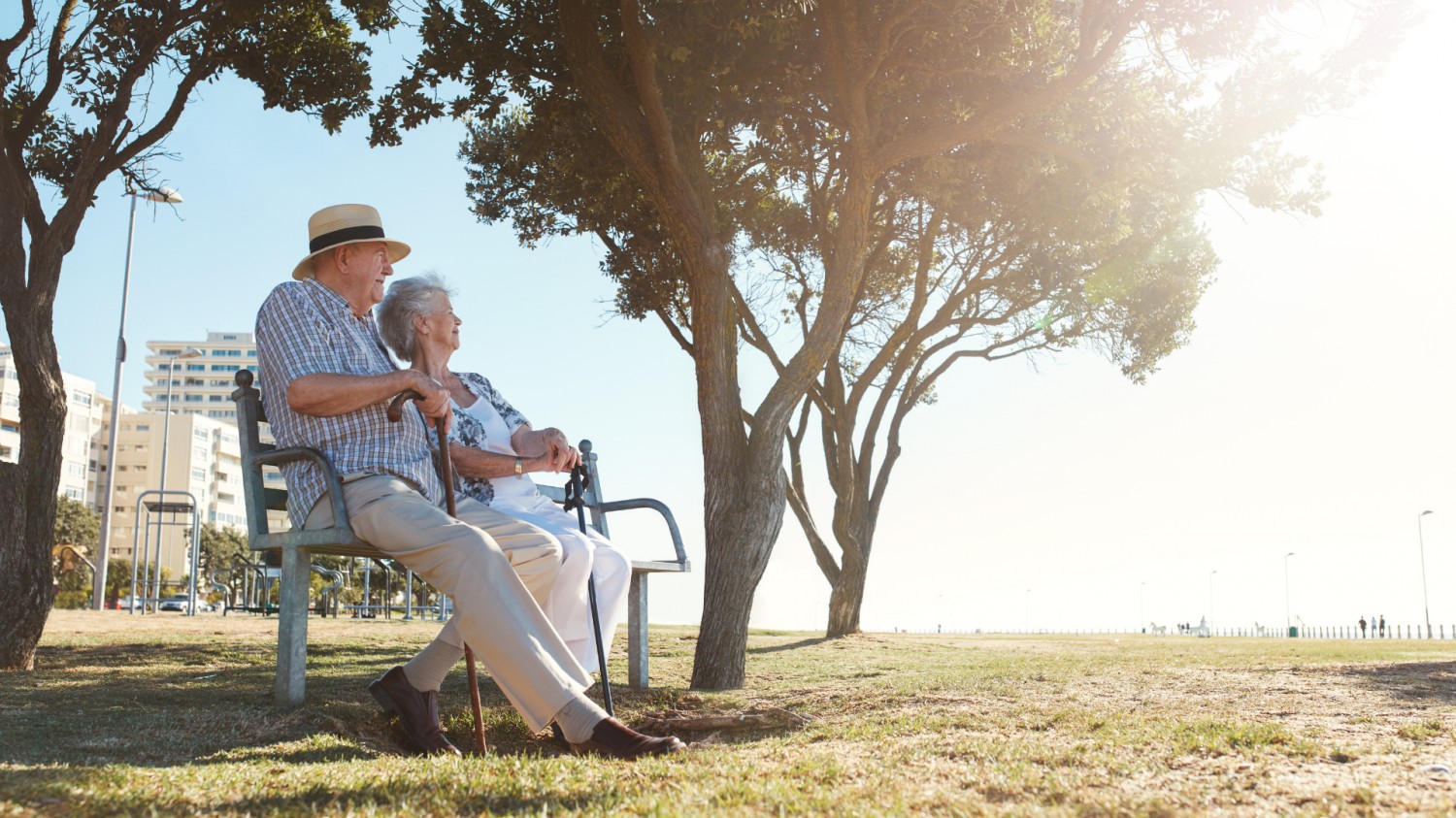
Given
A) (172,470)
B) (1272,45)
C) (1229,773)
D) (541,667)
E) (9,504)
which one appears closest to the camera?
(1229,773)

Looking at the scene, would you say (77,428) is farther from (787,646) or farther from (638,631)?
(638,631)

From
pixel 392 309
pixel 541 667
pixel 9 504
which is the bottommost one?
pixel 541 667

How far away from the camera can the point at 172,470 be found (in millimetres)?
113812

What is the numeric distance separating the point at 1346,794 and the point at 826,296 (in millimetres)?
5676

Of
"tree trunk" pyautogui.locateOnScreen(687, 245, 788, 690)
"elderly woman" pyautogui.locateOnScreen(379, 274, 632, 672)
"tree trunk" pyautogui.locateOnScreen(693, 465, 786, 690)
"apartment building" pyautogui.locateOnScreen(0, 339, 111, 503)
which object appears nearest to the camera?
"elderly woman" pyautogui.locateOnScreen(379, 274, 632, 672)

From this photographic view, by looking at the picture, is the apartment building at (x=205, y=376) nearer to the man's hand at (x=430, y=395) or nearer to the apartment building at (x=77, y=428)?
the apartment building at (x=77, y=428)

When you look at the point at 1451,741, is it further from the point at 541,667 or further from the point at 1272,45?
the point at 1272,45

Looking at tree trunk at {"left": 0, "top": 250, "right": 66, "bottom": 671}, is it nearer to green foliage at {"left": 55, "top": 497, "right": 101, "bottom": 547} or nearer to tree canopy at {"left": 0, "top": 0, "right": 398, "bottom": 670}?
tree canopy at {"left": 0, "top": 0, "right": 398, "bottom": 670}

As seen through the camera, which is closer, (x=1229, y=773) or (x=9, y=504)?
(x=1229, y=773)

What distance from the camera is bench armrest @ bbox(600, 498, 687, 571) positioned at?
6.07 meters

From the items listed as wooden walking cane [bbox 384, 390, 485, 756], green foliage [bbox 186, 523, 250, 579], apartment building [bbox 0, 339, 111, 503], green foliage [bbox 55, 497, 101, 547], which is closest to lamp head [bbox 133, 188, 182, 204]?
wooden walking cane [bbox 384, 390, 485, 756]

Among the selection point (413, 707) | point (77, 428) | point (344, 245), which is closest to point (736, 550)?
point (413, 707)

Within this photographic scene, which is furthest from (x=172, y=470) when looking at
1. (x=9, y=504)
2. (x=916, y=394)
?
(x=9, y=504)

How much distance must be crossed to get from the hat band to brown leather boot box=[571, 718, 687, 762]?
7.38ft
